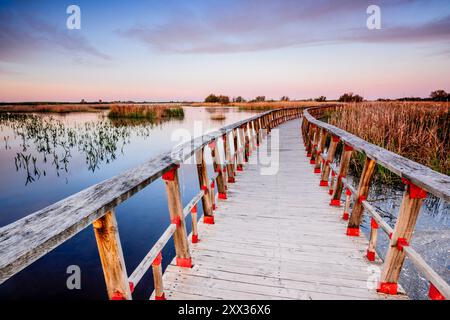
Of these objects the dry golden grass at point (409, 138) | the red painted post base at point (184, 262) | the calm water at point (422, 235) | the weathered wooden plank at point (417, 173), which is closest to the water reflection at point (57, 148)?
the red painted post base at point (184, 262)

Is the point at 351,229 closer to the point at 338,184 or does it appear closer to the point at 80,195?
the point at 338,184

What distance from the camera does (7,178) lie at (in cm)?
934

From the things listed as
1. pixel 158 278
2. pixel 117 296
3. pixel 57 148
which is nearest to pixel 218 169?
pixel 158 278

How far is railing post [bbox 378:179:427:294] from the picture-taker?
2.04m

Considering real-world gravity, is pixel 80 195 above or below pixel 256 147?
above

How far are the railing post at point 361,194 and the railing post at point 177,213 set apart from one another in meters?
2.15

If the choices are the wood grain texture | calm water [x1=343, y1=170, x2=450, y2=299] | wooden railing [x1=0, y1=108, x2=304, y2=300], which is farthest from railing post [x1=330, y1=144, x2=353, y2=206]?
the wood grain texture

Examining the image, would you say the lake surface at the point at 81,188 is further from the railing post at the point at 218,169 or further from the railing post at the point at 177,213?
the railing post at the point at 177,213

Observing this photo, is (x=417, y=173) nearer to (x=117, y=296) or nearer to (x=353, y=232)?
(x=353, y=232)

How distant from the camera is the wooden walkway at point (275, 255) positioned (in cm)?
243

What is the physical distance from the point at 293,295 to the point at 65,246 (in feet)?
17.1

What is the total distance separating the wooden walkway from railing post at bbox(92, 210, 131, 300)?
2.90 feet

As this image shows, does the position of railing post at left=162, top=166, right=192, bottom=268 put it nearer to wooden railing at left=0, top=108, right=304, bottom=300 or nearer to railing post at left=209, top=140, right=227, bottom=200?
wooden railing at left=0, top=108, right=304, bottom=300

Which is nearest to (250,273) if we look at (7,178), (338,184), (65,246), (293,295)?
(293,295)
